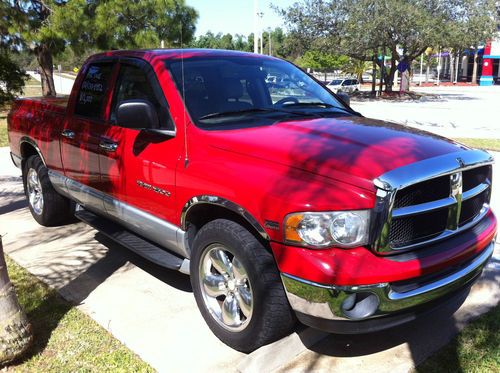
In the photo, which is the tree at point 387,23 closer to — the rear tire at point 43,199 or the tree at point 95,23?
the tree at point 95,23

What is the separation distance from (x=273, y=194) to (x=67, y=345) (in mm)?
1763

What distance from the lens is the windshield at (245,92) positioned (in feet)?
12.0

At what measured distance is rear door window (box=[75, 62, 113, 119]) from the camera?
4.46 metres

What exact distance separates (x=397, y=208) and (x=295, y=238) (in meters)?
0.57

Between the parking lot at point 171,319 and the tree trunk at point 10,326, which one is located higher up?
the tree trunk at point 10,326

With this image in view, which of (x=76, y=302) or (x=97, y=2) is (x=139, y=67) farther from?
(x=97, y=2)

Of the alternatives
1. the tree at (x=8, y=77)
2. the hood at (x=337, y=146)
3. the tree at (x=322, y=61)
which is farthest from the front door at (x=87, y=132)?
the tree at (x=322, y=61)

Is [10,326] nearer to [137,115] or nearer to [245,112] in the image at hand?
[137,115]

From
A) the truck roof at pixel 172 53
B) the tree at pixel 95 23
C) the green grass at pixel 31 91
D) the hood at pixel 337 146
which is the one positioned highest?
the tree at pixel 95 23

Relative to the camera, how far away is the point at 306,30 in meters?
32.5

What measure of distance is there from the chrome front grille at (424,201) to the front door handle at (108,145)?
7.51 ft

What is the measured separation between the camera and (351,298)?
2.60 metres

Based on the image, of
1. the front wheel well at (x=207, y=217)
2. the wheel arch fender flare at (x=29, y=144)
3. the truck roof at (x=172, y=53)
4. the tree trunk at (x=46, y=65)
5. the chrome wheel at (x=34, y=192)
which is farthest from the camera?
the tree trunk at (x=46, y=65)

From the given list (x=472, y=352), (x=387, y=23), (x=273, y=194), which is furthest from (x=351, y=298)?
(x=387, y=23)
